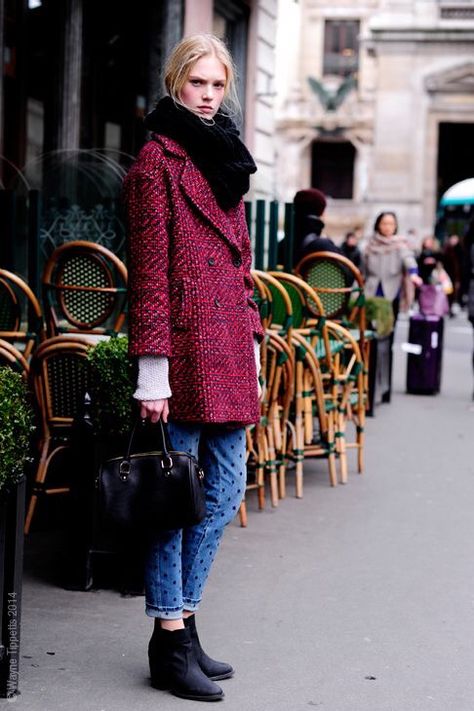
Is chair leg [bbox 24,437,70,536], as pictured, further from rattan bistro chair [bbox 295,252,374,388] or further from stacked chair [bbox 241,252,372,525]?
rattan bistro chair [bbox 295,252,374,388]

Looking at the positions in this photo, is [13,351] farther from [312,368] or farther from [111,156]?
[111,156]

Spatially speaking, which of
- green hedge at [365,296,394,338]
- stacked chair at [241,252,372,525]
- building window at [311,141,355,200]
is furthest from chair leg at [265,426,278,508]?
building window at [311,141,355,200]

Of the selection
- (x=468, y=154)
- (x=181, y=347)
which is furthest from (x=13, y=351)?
(x=468, y=154)

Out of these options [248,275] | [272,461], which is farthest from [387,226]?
[248,275]

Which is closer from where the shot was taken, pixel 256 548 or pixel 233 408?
pixel 233 408

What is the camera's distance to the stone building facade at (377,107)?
4700 cm

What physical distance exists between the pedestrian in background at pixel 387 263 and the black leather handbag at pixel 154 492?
8958 millimetres

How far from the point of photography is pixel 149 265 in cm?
399

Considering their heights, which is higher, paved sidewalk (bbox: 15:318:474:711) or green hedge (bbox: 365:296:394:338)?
green hedge (bbox: 365:296:394:338)

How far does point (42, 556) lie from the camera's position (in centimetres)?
589

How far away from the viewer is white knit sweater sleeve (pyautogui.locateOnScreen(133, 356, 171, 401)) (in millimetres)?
3977

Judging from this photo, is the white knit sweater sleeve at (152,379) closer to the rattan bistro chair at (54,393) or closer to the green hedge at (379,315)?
the rattan bistro chair at (54,393)

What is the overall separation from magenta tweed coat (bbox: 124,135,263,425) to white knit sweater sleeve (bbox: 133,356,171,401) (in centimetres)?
3

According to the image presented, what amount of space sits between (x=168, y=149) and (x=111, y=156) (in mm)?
7997
